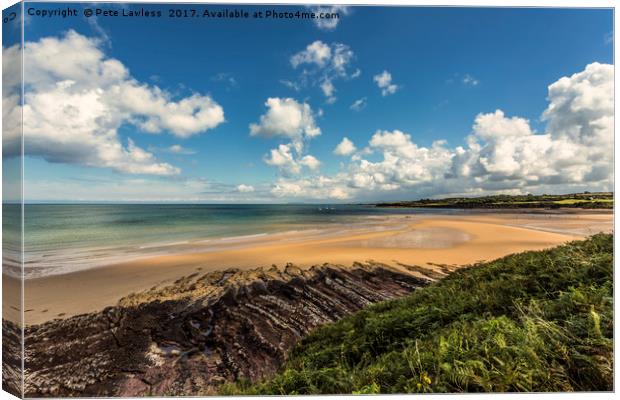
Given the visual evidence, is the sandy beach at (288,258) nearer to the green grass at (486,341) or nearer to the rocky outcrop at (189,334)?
the rocky outcrop at (189,334)

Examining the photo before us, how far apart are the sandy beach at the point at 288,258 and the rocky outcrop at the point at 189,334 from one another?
2.76ft

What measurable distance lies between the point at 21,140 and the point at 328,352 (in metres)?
4.19

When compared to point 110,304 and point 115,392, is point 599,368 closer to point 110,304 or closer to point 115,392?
point 115,392

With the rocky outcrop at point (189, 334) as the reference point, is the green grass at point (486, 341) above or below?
above

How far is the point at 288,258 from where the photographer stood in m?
8.52

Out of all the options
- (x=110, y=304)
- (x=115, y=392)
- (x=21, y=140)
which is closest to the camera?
(x=21, y=140)

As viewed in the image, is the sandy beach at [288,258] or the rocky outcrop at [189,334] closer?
the rocky outcrop at [189,334]

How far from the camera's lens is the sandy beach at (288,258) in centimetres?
544

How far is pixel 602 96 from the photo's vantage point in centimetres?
362

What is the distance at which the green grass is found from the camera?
2004 mm

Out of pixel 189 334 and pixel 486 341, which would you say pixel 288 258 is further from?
pixel 486 341

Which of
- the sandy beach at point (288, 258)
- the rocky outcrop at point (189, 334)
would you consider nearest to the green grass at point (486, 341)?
the rocky outcrop at point (189, 334)

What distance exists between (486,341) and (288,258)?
6695 millimetres

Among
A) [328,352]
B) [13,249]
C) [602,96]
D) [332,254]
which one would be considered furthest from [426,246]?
[13,249]
